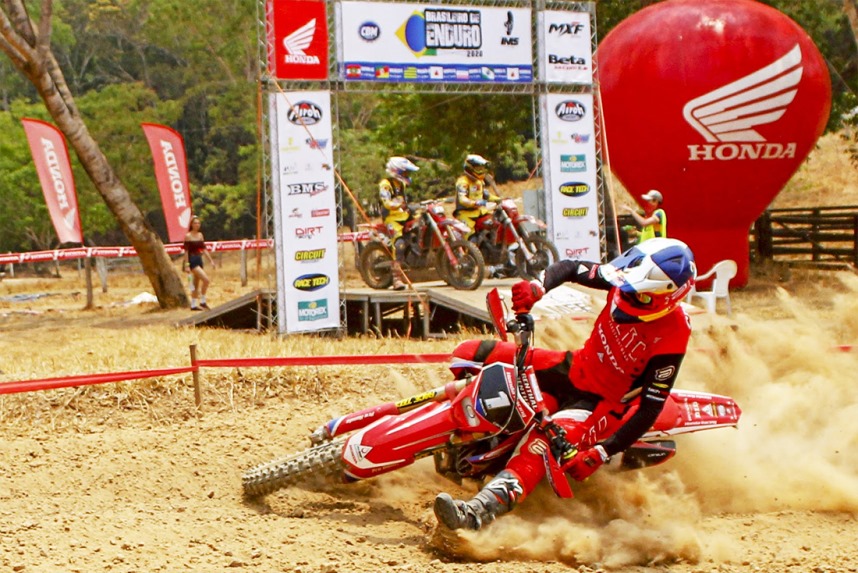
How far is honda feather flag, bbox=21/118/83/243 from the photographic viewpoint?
21.7 metres

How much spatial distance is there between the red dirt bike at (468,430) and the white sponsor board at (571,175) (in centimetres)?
1114

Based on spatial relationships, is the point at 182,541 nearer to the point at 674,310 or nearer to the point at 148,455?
the point at 148,455

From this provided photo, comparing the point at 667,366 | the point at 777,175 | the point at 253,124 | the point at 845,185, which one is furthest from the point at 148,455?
the point at 845,185

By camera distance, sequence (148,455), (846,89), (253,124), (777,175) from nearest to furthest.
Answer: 1. (148,455)
2. (777,175)
3. (846,89)
4. (253,124)

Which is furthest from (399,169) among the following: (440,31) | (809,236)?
(809,236)

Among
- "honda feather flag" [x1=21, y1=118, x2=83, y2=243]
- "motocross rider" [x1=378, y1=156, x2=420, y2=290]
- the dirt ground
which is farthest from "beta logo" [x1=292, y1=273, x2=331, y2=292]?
"honda feather flag" [x1=21, y1=118, x2=83, y2=243]

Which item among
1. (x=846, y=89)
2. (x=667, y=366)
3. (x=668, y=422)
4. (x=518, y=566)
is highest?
(x=846, y=89)

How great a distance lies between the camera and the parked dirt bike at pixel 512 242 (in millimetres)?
16312

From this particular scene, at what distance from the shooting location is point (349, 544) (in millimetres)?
5586

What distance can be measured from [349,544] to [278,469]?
0.76 meters

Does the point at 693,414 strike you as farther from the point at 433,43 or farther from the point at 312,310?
the point at 433,43

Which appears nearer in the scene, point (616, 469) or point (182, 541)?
point (182, 541)

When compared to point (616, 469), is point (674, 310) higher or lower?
higher

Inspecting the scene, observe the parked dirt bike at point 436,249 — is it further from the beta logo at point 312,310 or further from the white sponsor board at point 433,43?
the white sponsor board at point 433,43
